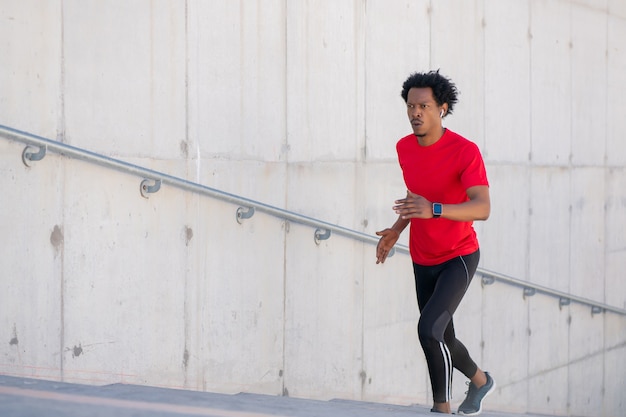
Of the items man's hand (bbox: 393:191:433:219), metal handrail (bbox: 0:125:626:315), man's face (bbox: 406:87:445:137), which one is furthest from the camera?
man's face (bbox: 406:87:445:137)

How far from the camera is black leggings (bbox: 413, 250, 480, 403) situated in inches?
200

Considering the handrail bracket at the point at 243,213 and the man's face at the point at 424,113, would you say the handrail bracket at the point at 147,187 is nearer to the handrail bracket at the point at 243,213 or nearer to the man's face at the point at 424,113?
the handrail bracket at the point at 243,213

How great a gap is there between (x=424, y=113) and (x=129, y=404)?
7.88ft

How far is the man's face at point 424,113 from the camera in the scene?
5250mm

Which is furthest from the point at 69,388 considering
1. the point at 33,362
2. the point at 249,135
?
the point at 249,135

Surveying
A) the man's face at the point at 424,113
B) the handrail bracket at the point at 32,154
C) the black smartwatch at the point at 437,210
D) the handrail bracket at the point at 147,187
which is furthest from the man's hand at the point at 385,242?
the handrail bracket at the point at 32,154

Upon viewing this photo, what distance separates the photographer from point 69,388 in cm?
362

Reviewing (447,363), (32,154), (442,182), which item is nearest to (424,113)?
(442,182)

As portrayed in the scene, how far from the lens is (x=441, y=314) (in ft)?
16.8

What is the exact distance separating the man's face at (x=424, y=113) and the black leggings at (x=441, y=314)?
0.61 meters

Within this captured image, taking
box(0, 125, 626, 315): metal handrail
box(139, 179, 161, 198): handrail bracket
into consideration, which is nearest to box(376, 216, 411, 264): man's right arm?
box(0, 125, 626, 315): metal handrail

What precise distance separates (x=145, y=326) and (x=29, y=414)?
2504 mm

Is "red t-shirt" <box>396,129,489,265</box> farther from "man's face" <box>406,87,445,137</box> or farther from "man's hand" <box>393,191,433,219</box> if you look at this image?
"man's hand" <box>393,191,433,219</box>

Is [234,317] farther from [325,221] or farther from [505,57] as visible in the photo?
[505,57]
